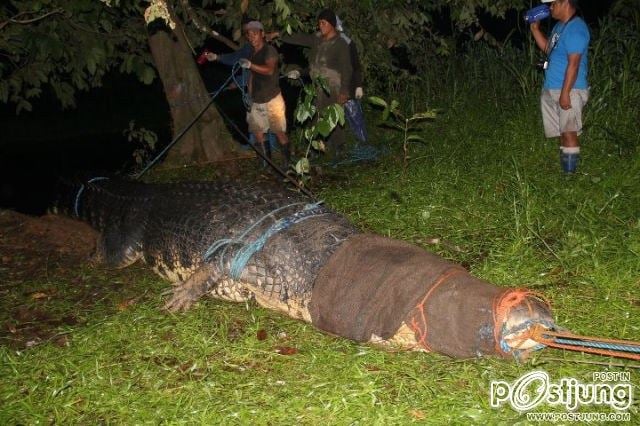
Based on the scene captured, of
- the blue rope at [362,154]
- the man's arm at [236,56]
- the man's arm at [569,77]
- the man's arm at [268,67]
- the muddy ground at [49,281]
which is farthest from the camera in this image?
the blue rope at [362,154]

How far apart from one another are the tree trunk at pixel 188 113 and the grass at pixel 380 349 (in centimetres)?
324

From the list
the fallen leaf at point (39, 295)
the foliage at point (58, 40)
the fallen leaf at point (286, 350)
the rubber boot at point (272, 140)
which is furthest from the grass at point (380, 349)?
the foliage at point (58, 40)

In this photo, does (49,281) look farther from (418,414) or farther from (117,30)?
(117,30)

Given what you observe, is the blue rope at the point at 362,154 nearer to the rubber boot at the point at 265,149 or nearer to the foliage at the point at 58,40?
the rubber boot at the point at 265,149

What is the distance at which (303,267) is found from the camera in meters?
3.61

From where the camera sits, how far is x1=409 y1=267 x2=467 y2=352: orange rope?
9.54ft

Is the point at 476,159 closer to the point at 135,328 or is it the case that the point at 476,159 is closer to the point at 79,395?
the point at 135,328

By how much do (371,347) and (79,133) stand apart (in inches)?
550

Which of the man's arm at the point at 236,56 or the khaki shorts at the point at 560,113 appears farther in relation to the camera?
the man's arm at the point at 236,56

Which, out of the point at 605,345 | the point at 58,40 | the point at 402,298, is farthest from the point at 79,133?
the point at 605,345

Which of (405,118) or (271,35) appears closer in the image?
(405,118)

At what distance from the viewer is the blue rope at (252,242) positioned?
152 inches

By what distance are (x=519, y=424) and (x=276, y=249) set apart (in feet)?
6.48

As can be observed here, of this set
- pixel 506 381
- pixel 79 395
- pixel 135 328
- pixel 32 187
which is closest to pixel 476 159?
pixel 506 381
